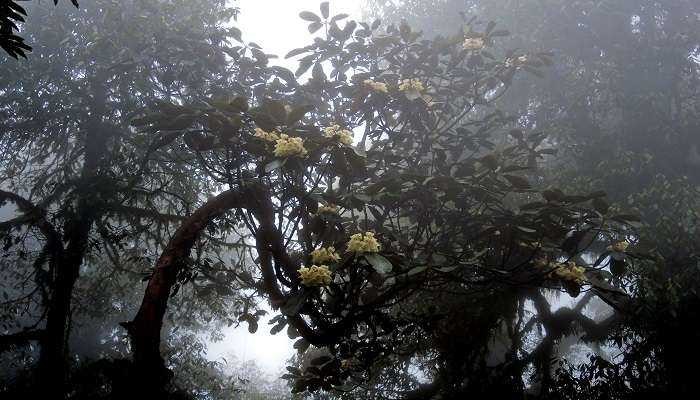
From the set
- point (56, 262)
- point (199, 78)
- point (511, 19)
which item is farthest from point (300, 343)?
point (511, 19)

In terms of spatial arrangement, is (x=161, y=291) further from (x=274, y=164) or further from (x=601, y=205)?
(x=601, y=205)

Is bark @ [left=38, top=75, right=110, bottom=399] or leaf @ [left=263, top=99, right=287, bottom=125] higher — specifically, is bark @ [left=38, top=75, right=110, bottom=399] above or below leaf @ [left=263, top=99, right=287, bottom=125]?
above

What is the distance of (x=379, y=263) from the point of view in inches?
71.6

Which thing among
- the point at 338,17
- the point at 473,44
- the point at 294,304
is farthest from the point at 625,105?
the point at 294,304

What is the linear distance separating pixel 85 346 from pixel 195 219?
13.9m

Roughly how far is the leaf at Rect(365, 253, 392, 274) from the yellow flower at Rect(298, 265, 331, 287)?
0.71 ft

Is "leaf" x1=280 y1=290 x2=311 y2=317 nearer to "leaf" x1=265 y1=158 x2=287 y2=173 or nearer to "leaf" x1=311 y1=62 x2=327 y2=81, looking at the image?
"leaf" x1=265 y1=158 x2=287 y2=173

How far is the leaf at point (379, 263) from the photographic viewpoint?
1.76 metres

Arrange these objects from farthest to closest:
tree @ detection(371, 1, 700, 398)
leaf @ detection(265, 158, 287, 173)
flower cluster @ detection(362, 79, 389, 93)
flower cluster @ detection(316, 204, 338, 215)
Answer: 1. tree @ detection(371, 1, 700, 398)
2. flower cluster @ detection(362, 79, 389, 93)
3. flower cluster @ detection(316, 204, 338, 215)
4. leaf @ detection(265, 158, 287, 173)

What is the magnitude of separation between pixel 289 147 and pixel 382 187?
642 mm

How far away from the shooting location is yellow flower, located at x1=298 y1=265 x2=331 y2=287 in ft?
6.48

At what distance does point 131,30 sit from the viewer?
211 inches

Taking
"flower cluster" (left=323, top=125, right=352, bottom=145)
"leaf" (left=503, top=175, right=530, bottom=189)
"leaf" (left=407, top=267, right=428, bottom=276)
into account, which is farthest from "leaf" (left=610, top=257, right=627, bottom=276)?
"flower cluster" (left=323, top=125, right=352, bottom=145)

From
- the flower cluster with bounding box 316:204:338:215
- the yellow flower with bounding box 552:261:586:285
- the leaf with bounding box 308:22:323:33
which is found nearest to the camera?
the flower cluster with bounding box 316:204:338:215
